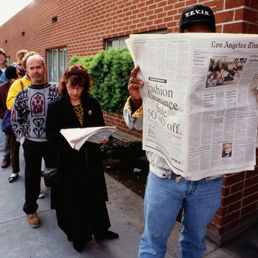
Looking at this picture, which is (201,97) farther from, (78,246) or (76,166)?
(78,246)

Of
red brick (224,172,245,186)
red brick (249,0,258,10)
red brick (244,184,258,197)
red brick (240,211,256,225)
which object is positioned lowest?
red brick (240,211,256,225)

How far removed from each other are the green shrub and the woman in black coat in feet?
4.32

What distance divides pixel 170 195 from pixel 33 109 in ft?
6.53

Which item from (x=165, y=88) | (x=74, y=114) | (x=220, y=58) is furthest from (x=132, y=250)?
(x=220, y=58)

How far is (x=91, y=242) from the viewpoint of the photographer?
102 inches

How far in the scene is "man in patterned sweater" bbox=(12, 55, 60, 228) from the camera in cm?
284

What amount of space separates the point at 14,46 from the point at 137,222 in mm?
14788

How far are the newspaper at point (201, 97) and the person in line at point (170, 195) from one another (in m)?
0.13

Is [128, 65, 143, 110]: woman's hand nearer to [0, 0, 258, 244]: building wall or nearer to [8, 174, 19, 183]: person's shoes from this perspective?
[0, 0, 258, 244]: building wall

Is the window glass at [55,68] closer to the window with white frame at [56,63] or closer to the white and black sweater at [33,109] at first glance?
the window with white frame at [56,63]

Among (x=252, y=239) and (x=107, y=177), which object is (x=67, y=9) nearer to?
(x=107, y=177)

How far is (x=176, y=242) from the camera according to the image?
2586 millimetres

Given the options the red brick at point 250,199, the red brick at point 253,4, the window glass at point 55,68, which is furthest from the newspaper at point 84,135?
the window glass at point 55,68

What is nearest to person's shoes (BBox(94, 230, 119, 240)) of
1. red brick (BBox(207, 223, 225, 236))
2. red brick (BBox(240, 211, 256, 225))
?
red brick (BBox(207, 223, 225, 236))
